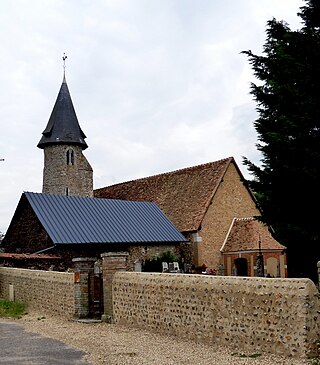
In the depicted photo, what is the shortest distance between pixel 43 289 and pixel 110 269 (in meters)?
3.87

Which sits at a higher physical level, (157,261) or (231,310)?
(231,310)

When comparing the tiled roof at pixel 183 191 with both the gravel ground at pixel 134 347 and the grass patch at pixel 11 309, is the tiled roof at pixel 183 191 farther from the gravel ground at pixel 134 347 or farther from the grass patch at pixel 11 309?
the gravel ground at pixel 134 347

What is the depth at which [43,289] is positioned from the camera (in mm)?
16469

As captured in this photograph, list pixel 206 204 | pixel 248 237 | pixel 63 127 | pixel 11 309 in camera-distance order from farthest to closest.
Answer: pixel 63 127, pixel 206 204, pixel 248 237, pixel 11 309

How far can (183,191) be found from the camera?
1219 inches

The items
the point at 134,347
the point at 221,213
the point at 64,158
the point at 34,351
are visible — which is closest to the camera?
the point at 34,351

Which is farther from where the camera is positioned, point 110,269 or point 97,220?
point 97,220

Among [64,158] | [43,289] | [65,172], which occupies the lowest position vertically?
[43,289]

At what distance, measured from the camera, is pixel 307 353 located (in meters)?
8.23

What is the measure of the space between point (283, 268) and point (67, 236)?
10862mm

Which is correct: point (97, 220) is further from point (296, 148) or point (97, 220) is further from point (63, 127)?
point (63, 127)

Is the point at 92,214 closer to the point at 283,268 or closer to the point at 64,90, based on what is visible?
the point at 283,268

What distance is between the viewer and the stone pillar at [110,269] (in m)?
13.7

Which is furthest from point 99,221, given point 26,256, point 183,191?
point 183,191
